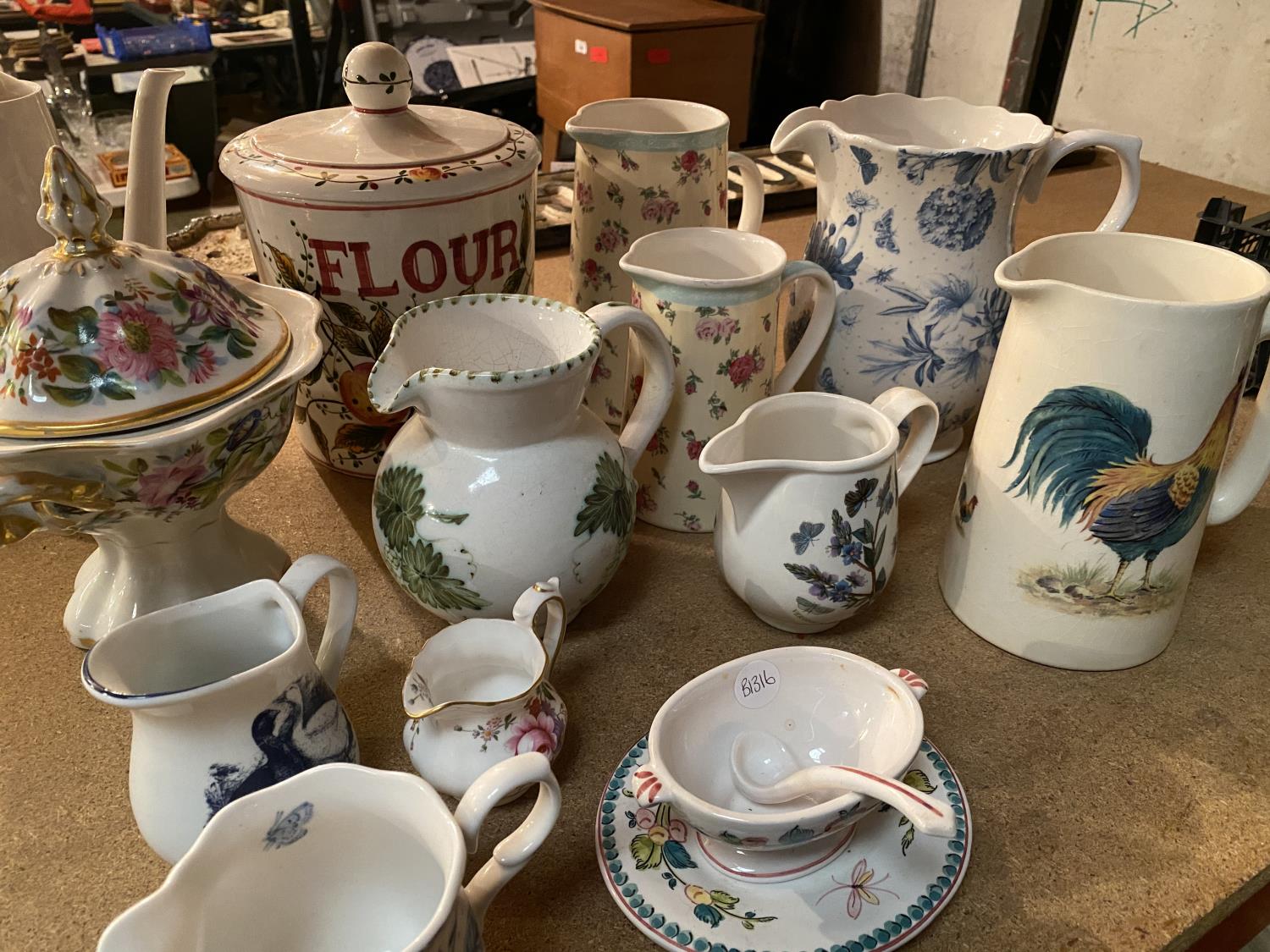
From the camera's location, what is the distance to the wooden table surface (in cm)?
49

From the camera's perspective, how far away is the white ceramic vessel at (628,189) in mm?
805

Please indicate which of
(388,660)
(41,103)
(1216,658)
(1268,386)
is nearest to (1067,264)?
(1268,386)

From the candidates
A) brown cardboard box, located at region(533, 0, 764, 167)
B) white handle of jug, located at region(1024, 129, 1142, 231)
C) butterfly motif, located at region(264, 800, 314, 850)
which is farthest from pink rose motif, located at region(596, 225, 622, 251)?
brown cardboard box, located at region(533, 0, 764, 167)

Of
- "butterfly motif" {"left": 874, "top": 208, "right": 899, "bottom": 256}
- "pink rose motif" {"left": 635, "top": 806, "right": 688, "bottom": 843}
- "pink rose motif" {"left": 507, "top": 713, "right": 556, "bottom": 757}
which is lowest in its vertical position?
"pink rose motif" {"left": 635, "top": 806, "right": 688, "bottom": 843}

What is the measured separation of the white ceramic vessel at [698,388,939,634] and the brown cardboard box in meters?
1.30

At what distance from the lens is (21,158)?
2.29 ft

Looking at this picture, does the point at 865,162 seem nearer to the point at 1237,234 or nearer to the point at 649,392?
the point at 649,392

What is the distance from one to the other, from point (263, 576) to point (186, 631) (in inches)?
7.0

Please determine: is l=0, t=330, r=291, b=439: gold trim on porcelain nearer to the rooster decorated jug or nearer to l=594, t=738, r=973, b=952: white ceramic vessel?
l=594, t=738, r=973, b=952: white ceramic vessel

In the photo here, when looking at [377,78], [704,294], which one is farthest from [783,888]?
[377,78]

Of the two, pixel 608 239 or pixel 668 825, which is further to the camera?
pixel 608 239

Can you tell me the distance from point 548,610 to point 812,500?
7.0 inches

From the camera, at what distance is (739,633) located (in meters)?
0.67

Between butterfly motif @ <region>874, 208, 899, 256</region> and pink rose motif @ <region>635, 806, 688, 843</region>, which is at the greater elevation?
butterfly motif @ <region>874, 208, 899, 256</region>
